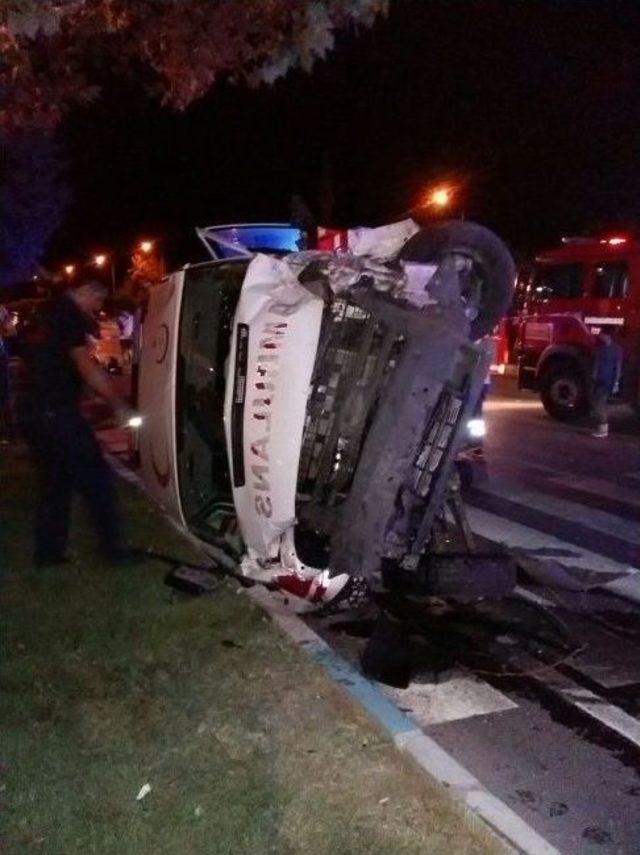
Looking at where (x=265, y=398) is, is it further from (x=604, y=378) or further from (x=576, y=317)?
(x=576, y=317)

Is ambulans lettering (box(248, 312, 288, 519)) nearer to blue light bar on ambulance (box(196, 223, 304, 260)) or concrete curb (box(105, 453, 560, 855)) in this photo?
concrete curb (box(105, 453, 560, 855))

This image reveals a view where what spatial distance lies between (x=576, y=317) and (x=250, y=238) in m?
9.18

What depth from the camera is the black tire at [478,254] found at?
21.8 ft

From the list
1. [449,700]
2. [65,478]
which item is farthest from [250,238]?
[449,700]

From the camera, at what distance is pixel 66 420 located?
6.26m

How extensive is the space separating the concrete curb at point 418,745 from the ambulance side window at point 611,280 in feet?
37.5

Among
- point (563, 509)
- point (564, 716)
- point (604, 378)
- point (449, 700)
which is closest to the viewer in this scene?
point (564, 716)

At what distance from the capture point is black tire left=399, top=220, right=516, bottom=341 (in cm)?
664

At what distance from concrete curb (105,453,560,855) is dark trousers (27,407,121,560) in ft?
3.89

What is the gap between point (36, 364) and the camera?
6293 mm

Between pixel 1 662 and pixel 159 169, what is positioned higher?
pixel 159 169

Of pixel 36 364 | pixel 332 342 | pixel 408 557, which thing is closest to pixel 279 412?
pixel 332 342

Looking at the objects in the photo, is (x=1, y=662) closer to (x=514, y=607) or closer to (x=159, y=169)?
(x=514, y=607)

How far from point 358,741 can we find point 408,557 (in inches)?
62.0
